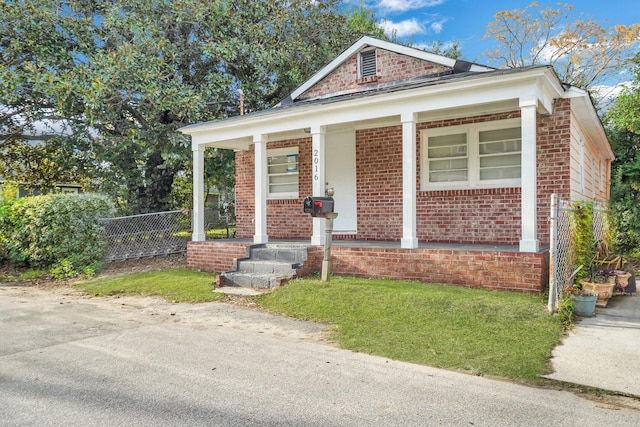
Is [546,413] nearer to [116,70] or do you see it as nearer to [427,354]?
[427,354]

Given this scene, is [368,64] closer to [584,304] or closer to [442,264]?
[442,264]

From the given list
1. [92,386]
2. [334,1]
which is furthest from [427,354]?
[334,1]

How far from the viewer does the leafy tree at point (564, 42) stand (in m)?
21.2

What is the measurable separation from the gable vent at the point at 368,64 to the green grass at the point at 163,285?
608 centimetres

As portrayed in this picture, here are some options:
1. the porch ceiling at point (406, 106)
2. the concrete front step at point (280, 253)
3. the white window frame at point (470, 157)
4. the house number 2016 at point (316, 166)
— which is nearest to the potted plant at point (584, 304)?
the porch ceiling at point (406, 106)

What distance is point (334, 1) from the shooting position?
54.6 ft

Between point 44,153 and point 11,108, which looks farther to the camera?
point 44,153

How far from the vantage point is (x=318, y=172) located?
8445mm

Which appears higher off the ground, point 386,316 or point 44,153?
point 44,153

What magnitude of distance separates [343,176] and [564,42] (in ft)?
60.5

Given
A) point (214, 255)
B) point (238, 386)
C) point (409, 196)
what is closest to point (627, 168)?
point (409, 196)

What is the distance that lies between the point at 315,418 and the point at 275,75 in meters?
13.7

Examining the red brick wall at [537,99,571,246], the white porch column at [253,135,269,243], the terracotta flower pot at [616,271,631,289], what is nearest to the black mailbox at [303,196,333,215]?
the white porch column at [253,135,269,243]

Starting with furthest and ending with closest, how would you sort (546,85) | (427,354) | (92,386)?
1. (546,85)
2. (427,354)
3. (92,386)
